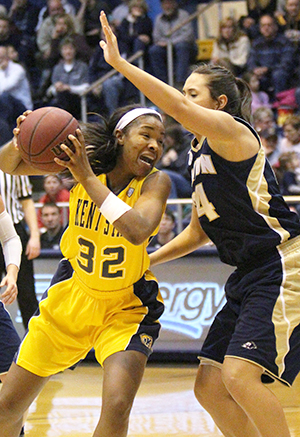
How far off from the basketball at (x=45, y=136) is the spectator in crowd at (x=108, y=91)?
675cm

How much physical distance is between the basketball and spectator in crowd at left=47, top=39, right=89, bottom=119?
22.7 ft

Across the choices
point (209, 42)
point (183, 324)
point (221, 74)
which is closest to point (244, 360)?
point (221, 74)

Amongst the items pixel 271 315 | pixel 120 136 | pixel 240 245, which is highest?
pixel 120 136

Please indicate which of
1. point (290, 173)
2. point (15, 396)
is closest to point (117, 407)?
point (15, 396)

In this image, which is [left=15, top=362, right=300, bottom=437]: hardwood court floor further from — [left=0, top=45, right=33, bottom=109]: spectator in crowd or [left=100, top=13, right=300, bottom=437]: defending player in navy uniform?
[left=0, top=45, right=33, bottom=109]: spectator in crowd

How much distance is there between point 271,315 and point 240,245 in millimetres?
331

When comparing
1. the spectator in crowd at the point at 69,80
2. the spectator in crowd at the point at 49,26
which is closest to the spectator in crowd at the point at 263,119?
the spectator in crowd at the point at 69,80

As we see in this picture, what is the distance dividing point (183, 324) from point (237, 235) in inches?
118

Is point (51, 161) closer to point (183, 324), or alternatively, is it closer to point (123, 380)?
point (123, 380)

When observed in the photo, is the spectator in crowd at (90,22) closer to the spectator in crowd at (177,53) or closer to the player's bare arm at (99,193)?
the spectator in crowd at (177,53)

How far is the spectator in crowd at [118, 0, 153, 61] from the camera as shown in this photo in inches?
384

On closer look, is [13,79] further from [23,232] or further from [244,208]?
[244,208]

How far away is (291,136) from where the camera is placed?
25.3ft

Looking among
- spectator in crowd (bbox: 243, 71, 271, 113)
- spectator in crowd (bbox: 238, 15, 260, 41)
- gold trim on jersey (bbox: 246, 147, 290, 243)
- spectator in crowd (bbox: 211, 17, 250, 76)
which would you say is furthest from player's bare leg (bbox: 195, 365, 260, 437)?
spectator in crowd (bbox: 238, 15, 260, 41)
